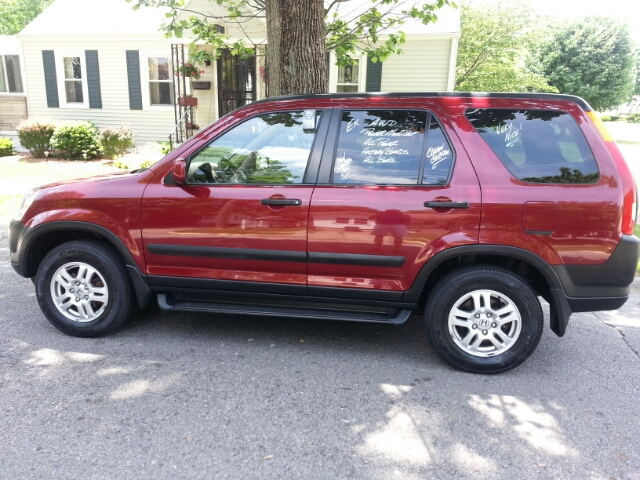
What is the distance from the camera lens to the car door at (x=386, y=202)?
3.40 m

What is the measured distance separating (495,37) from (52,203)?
683 inches

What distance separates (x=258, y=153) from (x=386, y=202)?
1.04 metres

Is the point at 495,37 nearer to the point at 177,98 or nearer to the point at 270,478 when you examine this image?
the point at 177,98

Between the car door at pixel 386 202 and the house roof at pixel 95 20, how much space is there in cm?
1283

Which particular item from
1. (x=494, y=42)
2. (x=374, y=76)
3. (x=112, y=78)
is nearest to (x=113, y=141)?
(x=112, y=78)

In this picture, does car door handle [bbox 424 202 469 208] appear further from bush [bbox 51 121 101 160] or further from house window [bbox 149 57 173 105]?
house window [bbox 149 57 173 105]

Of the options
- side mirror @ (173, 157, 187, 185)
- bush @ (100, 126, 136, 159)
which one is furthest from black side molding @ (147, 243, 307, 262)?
bush @ (100, 126, 136, 159)

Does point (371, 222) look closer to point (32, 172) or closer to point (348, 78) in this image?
point (32, 172)

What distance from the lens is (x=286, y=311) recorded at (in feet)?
12.4

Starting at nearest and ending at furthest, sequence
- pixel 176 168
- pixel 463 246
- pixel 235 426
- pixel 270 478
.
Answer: pixel 270 478
pixel 235 426
pixel 463 246
pixel 176 168

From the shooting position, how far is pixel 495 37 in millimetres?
17781

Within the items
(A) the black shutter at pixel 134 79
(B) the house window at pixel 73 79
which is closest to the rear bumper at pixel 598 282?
(A) the black shutter at pixel 134 79

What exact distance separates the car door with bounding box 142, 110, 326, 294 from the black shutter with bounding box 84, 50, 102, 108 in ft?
44.5

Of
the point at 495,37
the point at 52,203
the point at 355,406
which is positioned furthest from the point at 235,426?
the point at 495,37
